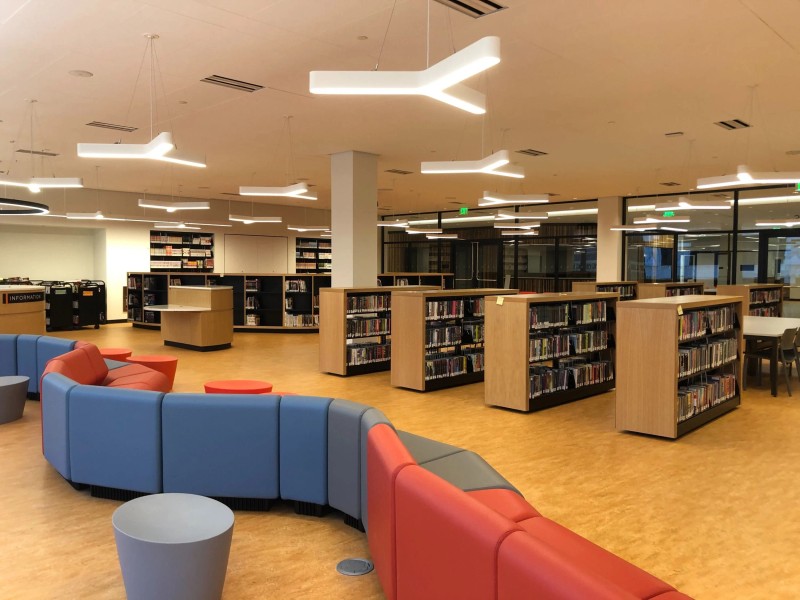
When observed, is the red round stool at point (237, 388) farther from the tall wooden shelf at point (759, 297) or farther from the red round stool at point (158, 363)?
the tall wooden shelf at point (759, 297)

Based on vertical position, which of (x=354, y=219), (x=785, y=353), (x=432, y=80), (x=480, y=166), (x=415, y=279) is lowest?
(x=785, y=353)

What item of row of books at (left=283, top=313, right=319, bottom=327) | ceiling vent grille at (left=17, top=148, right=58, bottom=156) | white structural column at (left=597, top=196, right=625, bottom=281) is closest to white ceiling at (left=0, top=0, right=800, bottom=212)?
ceiling vent grille at (left=17, top=148, right=58, bottom=156)

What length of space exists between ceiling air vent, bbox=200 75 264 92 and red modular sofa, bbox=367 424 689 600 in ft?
16.4

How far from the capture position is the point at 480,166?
7.00 meters

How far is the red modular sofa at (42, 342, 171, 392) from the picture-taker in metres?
5.48

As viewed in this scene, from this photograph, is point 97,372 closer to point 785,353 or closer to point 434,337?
point 434,337

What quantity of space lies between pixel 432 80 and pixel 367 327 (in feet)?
23.4

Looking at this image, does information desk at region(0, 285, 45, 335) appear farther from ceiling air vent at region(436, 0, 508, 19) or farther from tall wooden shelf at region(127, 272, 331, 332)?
ceiling air vent at region(436, 0, 508, 19)

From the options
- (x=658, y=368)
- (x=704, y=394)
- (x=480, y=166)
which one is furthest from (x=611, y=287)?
(x=480, y=166)

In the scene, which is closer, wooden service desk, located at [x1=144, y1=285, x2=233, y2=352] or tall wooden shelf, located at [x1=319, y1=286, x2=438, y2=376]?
Answer: tall wooden shelf, located at [x1=319, y1=286, x2=438, y2=376]

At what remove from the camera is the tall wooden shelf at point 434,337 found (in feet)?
28.8

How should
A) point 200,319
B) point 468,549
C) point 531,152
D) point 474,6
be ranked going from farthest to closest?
point 200,319, point 531,152, point 474,6, point 468,549

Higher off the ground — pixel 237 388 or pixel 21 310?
pixel 21 310

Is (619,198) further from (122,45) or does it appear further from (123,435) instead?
(123,435)
